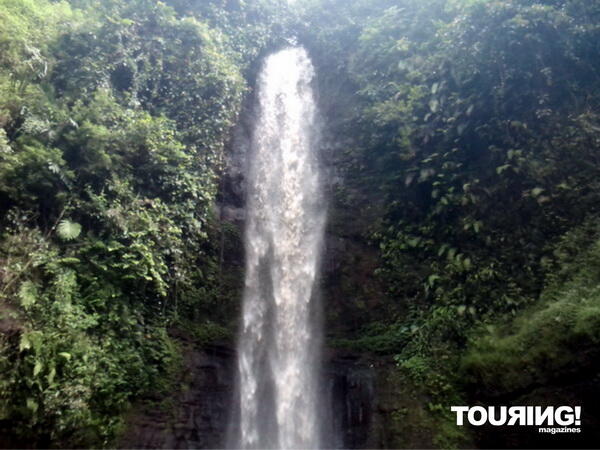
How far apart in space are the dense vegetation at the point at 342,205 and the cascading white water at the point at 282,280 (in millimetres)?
748

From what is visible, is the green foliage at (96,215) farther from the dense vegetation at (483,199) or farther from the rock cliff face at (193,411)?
the dense vegetation at (483,199)

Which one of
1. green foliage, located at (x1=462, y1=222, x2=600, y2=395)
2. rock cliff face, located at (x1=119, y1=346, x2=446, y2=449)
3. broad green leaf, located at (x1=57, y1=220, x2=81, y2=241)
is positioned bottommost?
rock cliff face, located at (x1=119, y1=346, x2=446, y2=449)

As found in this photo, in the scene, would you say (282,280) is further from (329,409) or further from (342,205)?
(329,409)

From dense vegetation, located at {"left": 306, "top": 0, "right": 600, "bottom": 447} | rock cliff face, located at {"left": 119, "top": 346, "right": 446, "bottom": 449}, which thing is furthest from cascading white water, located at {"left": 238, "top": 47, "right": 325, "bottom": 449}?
dense vegetation, located at {"left": 306, "top": 0, "right": 600, "bottom": 447}

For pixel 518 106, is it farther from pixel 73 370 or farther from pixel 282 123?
pixel 73 370

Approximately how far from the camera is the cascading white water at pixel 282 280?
877cm

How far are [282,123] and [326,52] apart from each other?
4534 mm

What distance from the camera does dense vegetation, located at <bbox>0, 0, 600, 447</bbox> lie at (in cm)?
691

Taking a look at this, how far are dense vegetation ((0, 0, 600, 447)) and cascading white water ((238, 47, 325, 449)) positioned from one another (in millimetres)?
748

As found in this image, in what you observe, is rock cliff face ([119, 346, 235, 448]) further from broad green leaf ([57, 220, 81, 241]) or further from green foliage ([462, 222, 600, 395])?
green foliage ([462, 222, 600, 395])

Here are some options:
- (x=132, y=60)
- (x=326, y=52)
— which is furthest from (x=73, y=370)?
(x=326, y=52)

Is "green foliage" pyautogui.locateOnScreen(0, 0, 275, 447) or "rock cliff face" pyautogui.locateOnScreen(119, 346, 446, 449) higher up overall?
"green foliage" pyautogui.locateOnScreen(0, 0, 275, 447)

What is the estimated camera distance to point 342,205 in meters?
11.5

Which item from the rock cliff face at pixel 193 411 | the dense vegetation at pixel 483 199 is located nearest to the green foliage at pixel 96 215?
the rock cliff face at pixel 193 411
